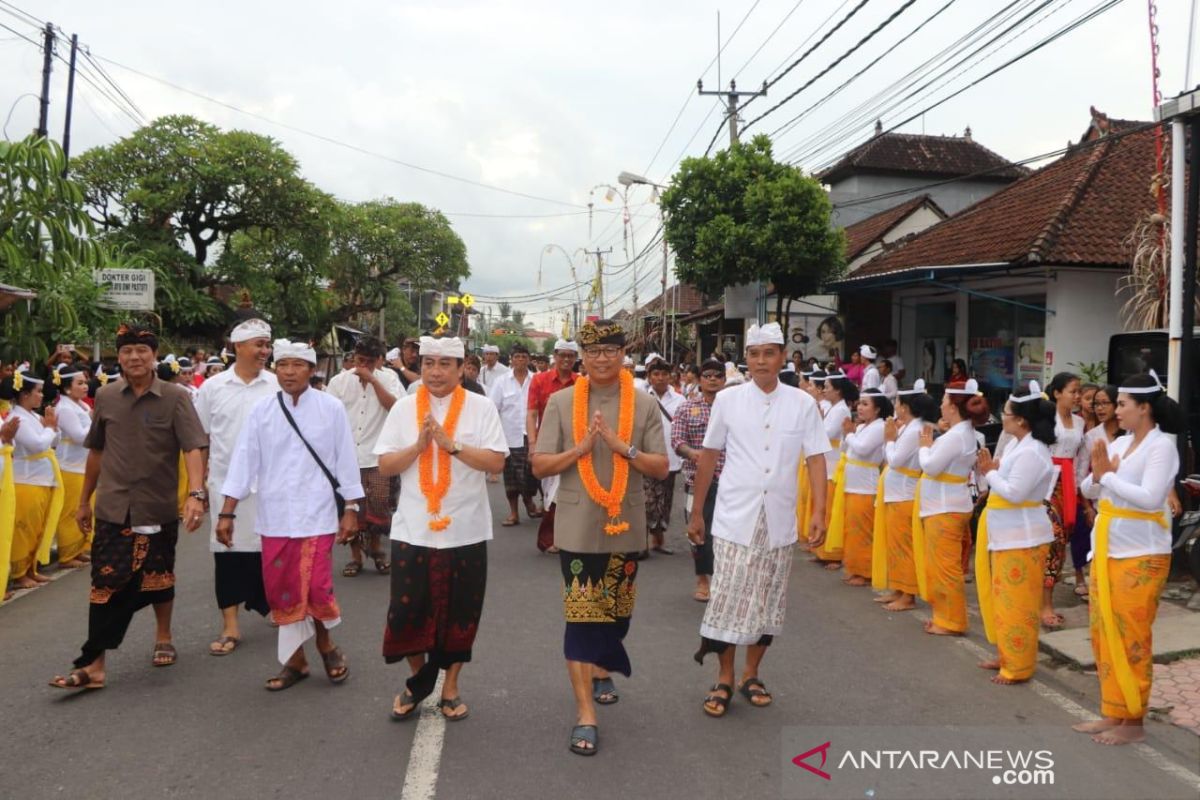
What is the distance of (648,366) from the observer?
9.68 metres

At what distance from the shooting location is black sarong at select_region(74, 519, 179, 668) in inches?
198

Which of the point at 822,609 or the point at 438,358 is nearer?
the point at 438,358

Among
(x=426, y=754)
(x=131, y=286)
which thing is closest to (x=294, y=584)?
(x=426, y=754)

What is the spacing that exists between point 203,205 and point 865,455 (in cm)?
2298

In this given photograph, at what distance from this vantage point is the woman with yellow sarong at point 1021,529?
17.6 feet

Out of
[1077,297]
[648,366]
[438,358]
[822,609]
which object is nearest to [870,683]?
[822,609]

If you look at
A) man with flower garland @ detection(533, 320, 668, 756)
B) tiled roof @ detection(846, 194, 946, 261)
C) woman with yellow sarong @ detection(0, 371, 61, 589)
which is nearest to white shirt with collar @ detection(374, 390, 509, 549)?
man with flower garland @ detection(533, 320, 668, 756)

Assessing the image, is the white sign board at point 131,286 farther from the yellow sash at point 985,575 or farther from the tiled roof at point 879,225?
the tiled roof at point 879,225

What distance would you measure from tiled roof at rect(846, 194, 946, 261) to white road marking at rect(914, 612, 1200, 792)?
17.8 metres

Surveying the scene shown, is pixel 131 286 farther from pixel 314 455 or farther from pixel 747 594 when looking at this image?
pixel 747 594

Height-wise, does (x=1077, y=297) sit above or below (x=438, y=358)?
above

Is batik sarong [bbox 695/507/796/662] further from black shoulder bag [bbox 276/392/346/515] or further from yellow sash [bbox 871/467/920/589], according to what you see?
yellow sash [bbox 871/467/920/589]

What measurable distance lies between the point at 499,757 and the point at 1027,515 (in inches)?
134

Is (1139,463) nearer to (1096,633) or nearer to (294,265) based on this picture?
(1096,633)
